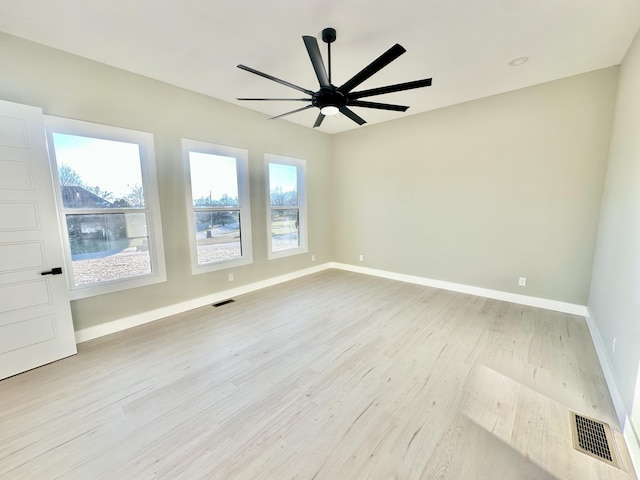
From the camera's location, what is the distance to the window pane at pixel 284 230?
4781 mm

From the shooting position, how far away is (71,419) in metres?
1.82

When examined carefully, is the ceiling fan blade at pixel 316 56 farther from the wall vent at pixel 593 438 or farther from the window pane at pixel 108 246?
the wall vent at pixel 593 438

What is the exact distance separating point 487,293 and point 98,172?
5424 millimetres

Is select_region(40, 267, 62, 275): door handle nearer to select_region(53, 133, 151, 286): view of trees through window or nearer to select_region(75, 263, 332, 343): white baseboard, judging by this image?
select_region(53, 133, 151, 286): view of trees through window

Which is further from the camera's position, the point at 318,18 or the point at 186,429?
the point at 318,18

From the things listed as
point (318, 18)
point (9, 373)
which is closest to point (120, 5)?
point (318, 18)

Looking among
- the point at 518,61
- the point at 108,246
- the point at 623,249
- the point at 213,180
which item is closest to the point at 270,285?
the point at 213,180

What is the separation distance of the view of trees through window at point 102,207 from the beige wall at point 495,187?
12.5 ft

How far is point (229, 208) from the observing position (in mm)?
4051

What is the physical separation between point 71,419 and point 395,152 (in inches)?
204

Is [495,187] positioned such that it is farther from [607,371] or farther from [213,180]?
[213,180]

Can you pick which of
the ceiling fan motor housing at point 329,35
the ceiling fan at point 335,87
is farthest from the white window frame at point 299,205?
the ceiling fan motor housing at point 329,35

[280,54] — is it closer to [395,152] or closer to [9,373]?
[395,152]

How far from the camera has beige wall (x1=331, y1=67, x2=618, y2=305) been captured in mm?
3188
